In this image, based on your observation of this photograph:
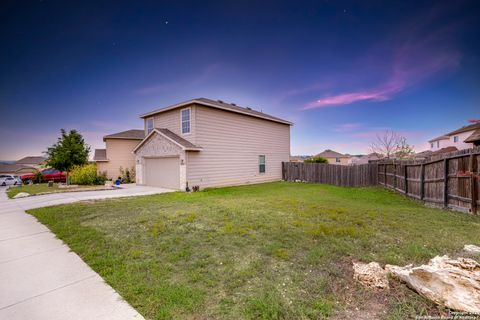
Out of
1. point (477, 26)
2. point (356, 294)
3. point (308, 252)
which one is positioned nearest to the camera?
point (356, 294)

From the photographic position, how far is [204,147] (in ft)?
42.7

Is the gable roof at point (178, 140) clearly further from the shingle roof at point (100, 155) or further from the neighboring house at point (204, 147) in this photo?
the shingle roof at point (100, 155)

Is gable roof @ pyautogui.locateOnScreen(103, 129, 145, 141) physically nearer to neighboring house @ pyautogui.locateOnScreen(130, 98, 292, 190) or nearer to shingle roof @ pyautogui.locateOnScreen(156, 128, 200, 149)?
neighboring house @ pyautogui.locateOnScreen(130, 98, 292, 190)

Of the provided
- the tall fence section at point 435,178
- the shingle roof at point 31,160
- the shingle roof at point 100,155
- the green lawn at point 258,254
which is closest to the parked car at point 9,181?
the shingle roof at point 100,155

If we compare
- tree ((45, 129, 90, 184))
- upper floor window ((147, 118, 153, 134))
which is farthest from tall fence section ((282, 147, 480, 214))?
tree ((45, 129, 90, 184))

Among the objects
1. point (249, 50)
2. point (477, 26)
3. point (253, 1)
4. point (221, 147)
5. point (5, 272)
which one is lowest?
point (5, 272)

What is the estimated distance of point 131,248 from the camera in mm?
4004

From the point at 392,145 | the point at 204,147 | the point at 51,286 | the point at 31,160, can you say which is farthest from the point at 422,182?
the point at 31,160

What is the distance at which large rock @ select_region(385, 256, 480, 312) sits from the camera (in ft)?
6.97

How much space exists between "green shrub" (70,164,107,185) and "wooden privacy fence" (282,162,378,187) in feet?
53.4

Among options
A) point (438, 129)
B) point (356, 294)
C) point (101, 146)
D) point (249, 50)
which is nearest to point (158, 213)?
point (356, 294)

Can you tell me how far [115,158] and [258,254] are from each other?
68.4 ft

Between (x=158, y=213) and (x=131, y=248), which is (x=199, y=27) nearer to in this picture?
(x=158, y=213)

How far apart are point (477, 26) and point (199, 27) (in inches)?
505
